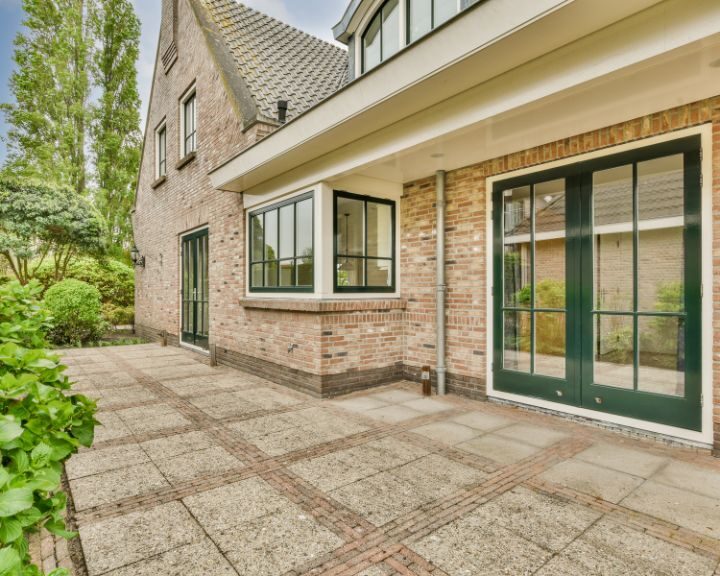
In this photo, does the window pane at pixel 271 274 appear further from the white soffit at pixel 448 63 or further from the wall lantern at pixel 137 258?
the wall lantern at pixel 137 258

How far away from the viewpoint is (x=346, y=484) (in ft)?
8.65

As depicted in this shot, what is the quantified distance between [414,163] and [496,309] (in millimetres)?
1815

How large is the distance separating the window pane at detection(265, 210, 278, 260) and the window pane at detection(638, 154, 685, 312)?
428 centimetres

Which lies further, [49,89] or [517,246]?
[49,89]

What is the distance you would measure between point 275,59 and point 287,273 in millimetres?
4682

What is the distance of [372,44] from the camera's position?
5.69 metres

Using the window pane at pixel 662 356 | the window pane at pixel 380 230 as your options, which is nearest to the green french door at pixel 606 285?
the window pane at pixel 662 356

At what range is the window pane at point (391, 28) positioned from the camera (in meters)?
5.23

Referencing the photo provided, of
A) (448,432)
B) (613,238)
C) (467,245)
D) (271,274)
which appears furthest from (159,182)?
(613,238)

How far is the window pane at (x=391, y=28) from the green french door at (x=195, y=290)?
456 centimetres

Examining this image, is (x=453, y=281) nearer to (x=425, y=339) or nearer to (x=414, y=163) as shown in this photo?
(x=425, y=339)

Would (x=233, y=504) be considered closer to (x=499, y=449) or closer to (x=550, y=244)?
(x=499, y=449)

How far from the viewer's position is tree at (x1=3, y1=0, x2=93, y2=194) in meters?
15.3

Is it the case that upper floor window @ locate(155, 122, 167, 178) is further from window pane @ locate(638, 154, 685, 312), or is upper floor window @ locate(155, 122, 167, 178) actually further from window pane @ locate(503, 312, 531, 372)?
window pane @ locate(638, 154, 685, 312)
